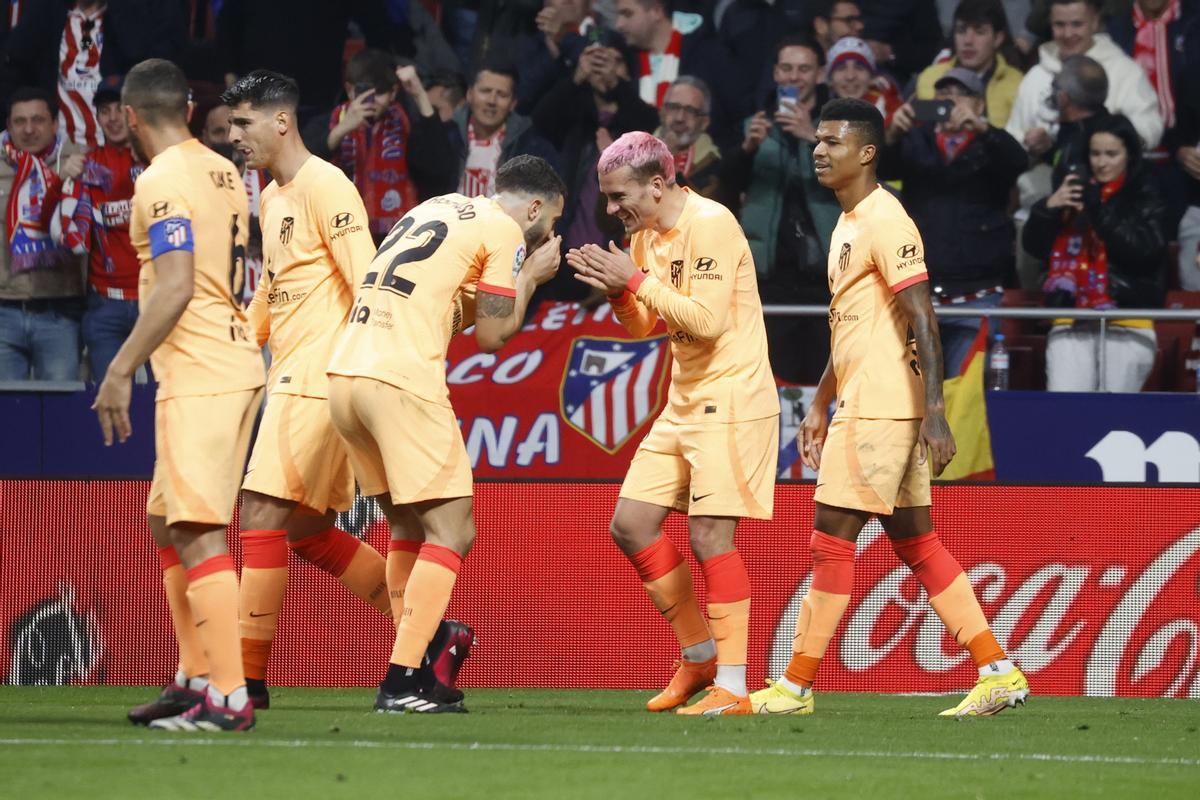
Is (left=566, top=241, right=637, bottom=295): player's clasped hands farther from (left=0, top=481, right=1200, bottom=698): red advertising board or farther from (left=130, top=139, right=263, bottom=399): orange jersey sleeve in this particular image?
(left=0, top=481, right=1200, bottom=698): red advertising board

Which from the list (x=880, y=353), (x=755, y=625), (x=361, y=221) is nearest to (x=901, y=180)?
(x=755, y=625)

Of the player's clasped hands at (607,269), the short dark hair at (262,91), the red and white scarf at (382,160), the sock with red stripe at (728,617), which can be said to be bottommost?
the sock with red stripe at (728,617)

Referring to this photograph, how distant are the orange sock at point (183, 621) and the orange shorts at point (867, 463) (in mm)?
2355

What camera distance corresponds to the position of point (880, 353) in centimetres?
700

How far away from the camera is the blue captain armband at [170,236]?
5773mm

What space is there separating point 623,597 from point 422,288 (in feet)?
8.54

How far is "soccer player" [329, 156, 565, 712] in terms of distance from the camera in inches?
251

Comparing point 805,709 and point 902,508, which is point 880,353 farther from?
point 805,709

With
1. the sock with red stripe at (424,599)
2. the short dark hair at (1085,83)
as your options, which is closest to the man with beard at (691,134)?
the short dark hair at (1085,83)

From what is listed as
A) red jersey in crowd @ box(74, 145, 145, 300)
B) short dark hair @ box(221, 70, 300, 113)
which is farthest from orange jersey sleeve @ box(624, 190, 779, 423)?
red jersey in crowd @ box(74, 145, 145, 300)

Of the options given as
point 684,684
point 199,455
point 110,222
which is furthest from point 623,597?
point 110,222

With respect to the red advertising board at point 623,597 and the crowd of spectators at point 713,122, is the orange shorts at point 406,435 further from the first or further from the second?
the crowd of spectators at point 713,122

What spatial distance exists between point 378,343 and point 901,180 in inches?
225

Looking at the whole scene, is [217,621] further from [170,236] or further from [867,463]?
[867,463]
